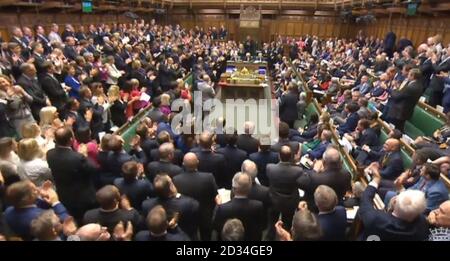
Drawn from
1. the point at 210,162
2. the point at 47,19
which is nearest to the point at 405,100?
the point at 210,162

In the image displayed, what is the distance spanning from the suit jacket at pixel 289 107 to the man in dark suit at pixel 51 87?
4.38 m

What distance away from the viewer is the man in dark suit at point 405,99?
623 cm

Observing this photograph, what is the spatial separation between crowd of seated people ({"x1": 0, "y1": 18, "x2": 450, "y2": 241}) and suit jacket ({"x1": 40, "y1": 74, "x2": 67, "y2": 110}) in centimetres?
2

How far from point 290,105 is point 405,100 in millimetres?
2242

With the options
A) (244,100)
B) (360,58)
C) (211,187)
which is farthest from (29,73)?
(360,58)

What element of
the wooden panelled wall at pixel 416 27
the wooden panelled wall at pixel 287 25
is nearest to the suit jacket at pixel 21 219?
the wooden panelled wall at pixel 416 27

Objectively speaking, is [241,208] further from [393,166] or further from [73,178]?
[393,166]

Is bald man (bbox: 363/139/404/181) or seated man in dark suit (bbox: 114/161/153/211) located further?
bald man (bbox: 363/139/404/181)

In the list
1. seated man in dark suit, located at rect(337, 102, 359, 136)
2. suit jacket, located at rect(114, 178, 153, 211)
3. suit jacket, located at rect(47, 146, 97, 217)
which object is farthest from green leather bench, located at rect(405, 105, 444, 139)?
suit jacket, located at rect(47, 146, 97, 217)

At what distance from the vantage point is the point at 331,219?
2838 millimetres

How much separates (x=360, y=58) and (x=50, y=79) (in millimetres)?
11180

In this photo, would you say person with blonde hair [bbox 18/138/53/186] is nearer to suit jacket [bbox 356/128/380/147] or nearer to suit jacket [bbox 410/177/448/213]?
suit jacket [bbox 410/177/448/213]

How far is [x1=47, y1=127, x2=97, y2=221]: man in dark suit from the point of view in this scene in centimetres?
335
